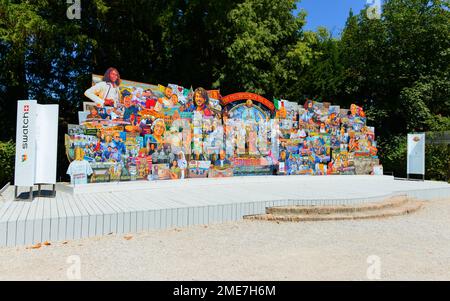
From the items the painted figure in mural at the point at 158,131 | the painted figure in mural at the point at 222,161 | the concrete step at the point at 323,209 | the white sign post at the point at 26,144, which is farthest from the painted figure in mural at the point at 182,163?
the white sign post at the point at 26,144

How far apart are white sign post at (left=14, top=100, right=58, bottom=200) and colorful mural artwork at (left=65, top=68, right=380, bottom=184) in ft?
4.88

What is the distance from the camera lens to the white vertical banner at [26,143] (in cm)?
754

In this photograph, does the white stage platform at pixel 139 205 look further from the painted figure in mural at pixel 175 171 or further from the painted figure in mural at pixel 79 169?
the painted figure in mural at pixel 175 171

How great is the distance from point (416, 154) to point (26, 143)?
13.3m

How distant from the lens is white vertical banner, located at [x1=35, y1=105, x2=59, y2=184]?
26.1ft

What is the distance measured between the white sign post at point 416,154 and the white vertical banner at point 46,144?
496 inches

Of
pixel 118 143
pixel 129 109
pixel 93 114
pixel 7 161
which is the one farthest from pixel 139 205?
pixel 7 161

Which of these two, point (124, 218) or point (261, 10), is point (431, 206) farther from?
point (261, 10)

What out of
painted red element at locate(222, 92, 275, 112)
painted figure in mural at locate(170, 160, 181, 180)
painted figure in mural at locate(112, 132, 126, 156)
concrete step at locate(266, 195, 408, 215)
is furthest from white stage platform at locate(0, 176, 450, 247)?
painted red element at locate(222, 92, 275, 112)

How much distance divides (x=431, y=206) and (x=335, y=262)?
21.1 ft

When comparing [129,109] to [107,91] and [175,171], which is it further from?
[175,171]

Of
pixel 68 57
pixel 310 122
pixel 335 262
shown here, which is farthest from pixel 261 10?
pixel 335 262

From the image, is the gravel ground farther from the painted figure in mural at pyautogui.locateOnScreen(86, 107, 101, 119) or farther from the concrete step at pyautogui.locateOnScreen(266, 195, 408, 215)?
the painted figure in mural at pyautogui.locateOnScreen(86, 107, 101, 119)

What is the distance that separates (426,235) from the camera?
22.0 ft
